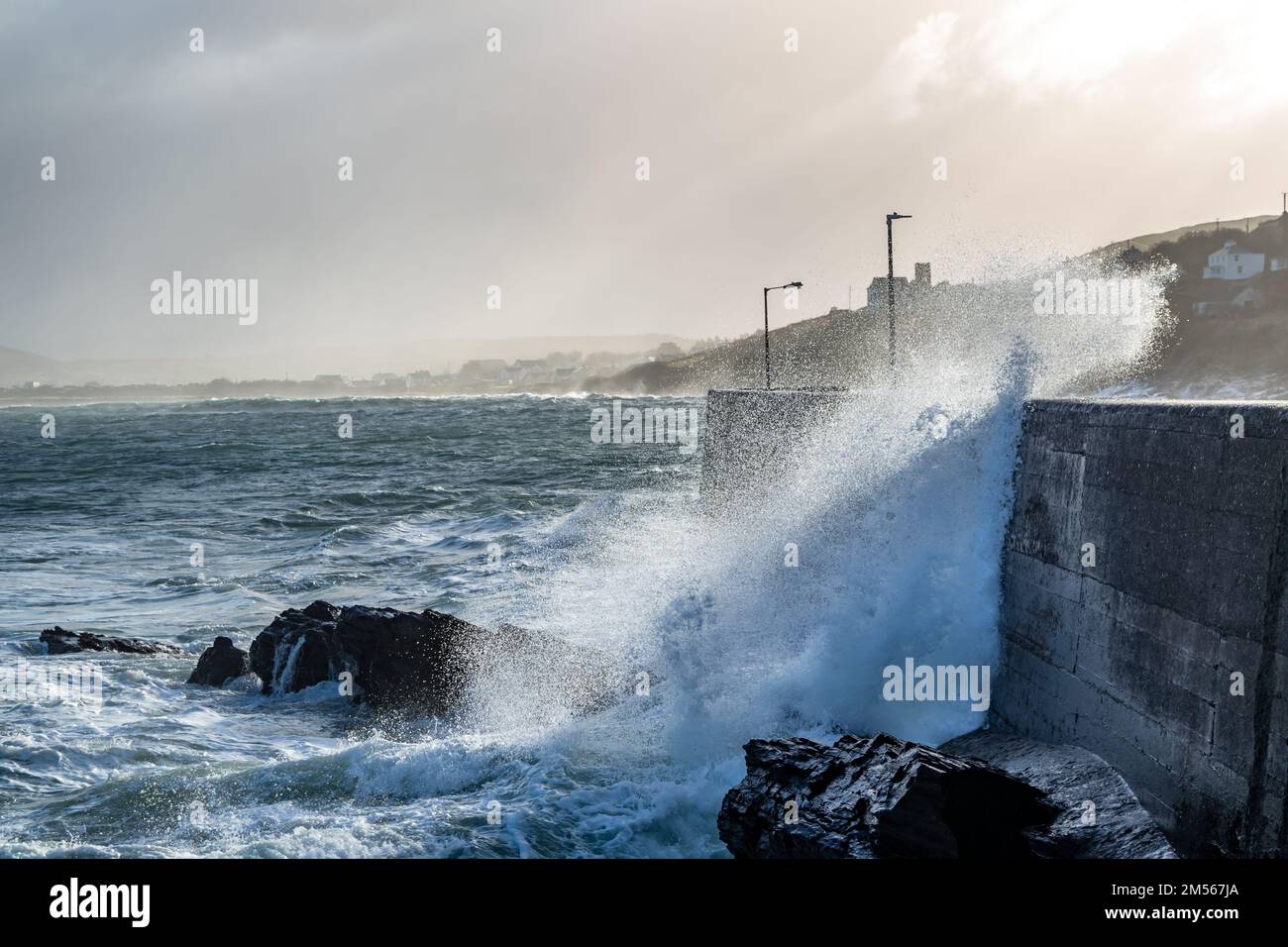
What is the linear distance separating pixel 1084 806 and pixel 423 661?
7.54 metres

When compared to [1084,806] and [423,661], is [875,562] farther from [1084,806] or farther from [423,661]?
[423,661]

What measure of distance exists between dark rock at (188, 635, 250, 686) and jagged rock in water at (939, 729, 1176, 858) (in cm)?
889

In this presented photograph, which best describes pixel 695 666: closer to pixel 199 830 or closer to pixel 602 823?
pixel 602 823

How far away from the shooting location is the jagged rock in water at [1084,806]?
690cm

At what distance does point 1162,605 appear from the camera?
745 cm

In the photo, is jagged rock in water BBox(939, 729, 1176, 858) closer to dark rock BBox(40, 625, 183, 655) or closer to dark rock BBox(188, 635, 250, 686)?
dark rock BBox(188, 635, 250, 686)

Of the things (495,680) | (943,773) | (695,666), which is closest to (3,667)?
(495,680)

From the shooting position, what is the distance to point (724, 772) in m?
9.46

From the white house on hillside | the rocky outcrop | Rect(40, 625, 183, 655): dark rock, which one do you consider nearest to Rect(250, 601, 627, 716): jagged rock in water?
Rect(40, 625, 183, 655): dark rock

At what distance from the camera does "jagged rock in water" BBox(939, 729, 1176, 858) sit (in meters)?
Answer: 6.90

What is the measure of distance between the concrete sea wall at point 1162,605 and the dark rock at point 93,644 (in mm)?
10672

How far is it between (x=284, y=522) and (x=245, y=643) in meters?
13.6

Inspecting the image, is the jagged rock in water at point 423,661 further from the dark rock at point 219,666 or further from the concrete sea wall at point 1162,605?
the concrete sea wall at point 1162,605

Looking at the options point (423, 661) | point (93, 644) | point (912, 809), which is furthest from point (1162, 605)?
point (93, 644)
